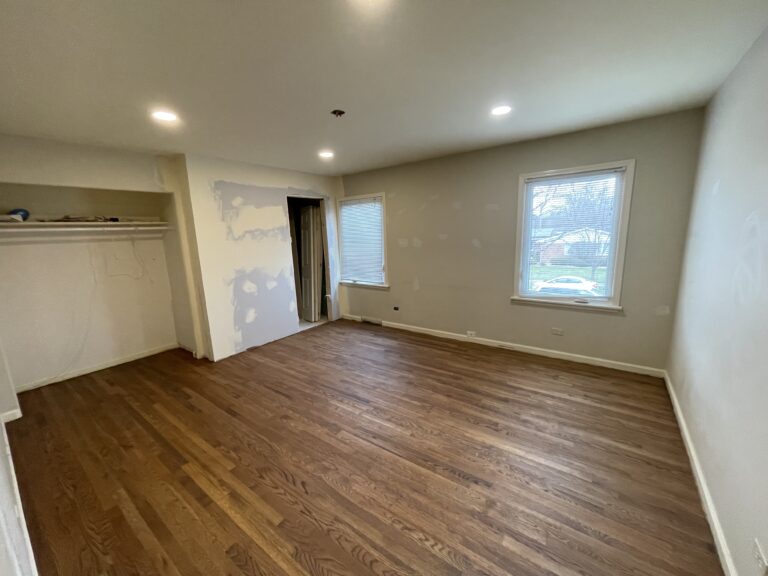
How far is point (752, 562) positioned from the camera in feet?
3.79

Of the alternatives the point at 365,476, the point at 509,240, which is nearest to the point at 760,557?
the point at 365,476

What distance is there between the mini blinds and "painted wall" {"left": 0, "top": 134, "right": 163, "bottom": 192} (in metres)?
4.44

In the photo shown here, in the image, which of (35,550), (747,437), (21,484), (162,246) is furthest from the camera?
(162,246)

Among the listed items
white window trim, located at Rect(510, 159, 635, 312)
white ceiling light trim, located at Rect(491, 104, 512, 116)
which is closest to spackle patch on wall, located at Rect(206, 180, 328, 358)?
white ceiling light trim, located at Rect(491, 104, 512, 116)

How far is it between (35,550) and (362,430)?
72.3 inches

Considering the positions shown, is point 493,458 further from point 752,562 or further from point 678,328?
point 678,328

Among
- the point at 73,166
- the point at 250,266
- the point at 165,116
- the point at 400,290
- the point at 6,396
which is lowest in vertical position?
the point at 6,396

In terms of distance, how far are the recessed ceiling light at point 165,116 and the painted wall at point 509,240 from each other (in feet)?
9.21

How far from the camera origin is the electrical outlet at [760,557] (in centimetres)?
108

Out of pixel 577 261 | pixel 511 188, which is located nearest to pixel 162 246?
pixel 511 188

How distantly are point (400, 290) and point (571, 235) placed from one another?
2426 millimetres

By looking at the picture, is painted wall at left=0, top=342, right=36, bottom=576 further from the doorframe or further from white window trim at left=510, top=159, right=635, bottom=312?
white window trim at left=510, top=159, right=635, bottom=312

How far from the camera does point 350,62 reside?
1.72 metres

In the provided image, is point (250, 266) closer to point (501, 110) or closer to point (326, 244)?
point (326, 244)
